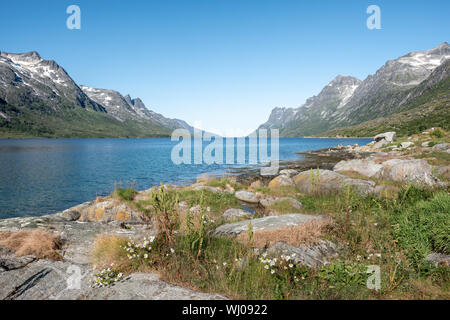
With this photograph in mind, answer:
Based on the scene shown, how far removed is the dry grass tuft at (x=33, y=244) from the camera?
236 inches

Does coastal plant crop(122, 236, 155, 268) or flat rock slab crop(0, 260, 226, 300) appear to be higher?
coastal plant crop(122, 236, 155, 268)

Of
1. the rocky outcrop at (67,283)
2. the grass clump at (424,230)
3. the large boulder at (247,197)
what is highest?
the grass clump at (424,230)

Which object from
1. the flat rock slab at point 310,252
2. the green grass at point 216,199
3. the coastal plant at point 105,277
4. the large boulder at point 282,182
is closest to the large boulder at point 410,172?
the large boulder at point 282,182

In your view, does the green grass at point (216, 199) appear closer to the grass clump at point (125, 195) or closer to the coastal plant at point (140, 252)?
the grass clump at point (125, 195)

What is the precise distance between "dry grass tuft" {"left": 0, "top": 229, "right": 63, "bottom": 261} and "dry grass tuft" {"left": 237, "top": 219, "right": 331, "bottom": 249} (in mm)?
5103

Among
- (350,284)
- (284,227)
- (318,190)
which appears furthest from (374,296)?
(318,190)

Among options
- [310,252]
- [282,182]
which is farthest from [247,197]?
[310,252]

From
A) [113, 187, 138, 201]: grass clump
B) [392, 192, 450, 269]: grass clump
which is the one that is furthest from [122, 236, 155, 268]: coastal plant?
[113, 187, 138, 201]: grass clump

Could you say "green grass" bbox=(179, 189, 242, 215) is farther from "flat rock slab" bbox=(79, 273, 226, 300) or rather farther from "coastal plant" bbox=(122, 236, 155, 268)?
"flat rock slab" bbox=(79, 273, 226, 300)

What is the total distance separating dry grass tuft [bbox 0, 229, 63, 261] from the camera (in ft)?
19.6

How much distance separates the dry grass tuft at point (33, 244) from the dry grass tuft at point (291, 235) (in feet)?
16.7

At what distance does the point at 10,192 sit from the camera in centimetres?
2903

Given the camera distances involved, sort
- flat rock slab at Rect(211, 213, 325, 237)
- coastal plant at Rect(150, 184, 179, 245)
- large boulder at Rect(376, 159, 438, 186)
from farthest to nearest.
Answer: large boulder at Rect(376, 159, 438, 186) < flat rock slab at Rect(211, 213, 325, 237) < coastal plant at Rect(150, 184, 179, 245)
